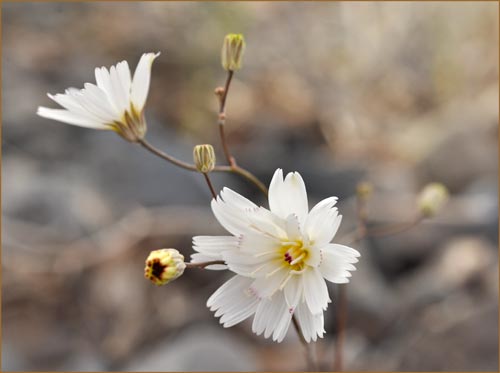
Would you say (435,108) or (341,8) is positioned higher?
(341,8)

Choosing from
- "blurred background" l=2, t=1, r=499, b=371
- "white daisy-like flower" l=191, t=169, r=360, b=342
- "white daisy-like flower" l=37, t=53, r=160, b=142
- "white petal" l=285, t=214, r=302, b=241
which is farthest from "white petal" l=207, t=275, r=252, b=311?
"blurred background" l=2, t=1, r=499, b=371

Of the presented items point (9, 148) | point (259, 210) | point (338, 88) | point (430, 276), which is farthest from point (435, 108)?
point (259, 210)

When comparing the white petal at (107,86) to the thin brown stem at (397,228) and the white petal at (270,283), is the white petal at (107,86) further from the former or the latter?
the thin brown stem at (397,228)

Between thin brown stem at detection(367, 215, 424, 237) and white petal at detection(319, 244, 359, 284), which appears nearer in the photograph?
white petal at detection(319, 244, 359, 284)

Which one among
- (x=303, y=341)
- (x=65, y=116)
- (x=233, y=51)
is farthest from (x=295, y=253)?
(x=65, y=116)

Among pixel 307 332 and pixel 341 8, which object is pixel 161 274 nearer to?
pixel 307 332

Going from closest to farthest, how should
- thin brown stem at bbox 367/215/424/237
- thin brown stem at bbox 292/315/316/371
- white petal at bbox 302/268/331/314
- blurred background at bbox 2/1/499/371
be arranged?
white petal at bbox 302/268/331/314, thin brown stem at bbox 292/315/316/371, thin brown stem at bbox 367/215/424/237, blurred background at bbox 2/1/499/371

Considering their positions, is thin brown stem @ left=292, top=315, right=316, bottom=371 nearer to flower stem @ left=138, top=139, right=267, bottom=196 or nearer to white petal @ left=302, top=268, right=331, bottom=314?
white petal @ left=302, top=268, right=331, bottom=314

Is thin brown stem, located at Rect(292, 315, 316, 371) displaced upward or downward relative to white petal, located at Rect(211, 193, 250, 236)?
downward
